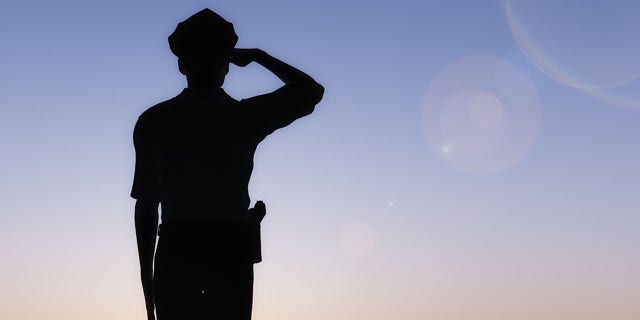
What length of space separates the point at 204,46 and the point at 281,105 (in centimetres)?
73

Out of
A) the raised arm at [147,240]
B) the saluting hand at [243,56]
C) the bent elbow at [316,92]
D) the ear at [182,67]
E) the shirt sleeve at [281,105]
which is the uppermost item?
the saluting hand at [243,56]

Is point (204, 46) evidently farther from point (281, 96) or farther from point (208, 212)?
point (208, 212)

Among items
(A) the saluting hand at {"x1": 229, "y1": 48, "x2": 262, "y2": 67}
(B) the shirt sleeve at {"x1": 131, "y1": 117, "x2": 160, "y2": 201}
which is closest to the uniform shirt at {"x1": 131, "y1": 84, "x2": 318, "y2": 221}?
(B) the shirt sleeve at {"x1": 131, "y1": 117, "x2": 160, "y2": 201}

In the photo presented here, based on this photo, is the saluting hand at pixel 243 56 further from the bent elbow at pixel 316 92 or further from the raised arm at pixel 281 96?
the bent elbow at pixel 316 92

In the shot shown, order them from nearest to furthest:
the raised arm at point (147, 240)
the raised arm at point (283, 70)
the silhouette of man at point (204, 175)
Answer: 1. the silhouette of man at point (204, 175)
2. the raised arm at point (147, 240)
3. the raised arm at point (283, 70)

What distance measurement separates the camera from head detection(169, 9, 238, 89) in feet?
18.6

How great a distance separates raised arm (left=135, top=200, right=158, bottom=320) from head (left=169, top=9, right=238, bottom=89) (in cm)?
100

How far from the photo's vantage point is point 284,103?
5.75 meters

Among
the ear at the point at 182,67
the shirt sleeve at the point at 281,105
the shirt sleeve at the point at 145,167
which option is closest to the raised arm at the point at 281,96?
the shirt sleeve at the point at 281,105

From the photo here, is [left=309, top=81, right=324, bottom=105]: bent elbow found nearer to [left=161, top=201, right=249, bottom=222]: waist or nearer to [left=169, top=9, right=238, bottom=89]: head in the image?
[left=169, top=9, right=238, bottom=89]: head

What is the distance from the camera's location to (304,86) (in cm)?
578

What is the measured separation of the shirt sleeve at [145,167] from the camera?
572cm

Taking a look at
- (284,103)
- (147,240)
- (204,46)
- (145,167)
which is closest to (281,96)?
(284,103)

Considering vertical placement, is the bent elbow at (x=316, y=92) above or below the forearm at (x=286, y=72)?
below
